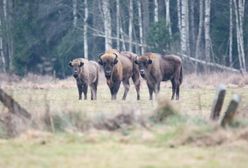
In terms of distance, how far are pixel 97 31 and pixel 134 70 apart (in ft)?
74.6

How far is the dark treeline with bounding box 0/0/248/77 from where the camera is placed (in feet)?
157

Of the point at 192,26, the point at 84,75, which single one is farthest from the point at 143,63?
the point at 192,26

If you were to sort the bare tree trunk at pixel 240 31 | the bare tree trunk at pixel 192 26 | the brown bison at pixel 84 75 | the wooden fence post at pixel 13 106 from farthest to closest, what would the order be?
the bare tree trunk at pixel 192 26, the bare tree trunk at pixel 240 31, the brown bison at pixel 84 75, the wooden fence post at pixel 13 106

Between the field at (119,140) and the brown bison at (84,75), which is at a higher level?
the field at (119,140)

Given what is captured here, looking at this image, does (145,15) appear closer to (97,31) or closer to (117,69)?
(97,31)

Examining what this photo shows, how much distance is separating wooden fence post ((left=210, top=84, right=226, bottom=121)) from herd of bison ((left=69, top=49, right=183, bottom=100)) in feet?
38.1

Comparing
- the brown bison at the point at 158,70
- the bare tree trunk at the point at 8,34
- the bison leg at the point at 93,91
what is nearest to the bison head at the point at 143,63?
the brown bison at the point at 158,70

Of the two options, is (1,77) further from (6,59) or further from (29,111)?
(29,111)

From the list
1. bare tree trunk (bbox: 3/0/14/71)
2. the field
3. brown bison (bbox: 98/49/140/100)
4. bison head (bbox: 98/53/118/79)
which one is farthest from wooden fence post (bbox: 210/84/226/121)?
bare tree trunk (bbox: 3/0/14/71)

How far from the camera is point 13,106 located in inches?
594

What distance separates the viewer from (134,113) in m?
14.5

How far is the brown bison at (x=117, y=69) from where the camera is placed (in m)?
27.3

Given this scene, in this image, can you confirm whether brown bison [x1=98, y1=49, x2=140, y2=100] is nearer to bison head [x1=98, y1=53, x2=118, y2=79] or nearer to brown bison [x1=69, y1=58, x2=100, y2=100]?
bison head [x1=98, y1=53, x2=118, y2=79]

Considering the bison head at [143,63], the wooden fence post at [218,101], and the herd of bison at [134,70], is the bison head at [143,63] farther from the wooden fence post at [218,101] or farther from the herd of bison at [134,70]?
the wooden fence post at [218,101]
